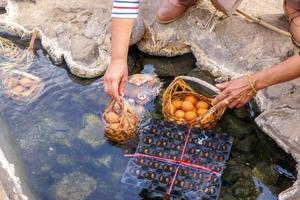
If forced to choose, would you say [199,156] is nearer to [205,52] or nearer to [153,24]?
[205,52]

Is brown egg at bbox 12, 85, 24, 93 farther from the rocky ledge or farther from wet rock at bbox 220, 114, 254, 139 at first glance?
wet rock at bbox 220, 114, 254, 139

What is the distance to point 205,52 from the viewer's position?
416cm

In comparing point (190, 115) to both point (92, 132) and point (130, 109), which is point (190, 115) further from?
point (92, 132)

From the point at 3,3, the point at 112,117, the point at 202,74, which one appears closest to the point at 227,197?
the point at 112,117

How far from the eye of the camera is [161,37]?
426cm

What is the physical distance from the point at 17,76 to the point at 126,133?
1.20 meters

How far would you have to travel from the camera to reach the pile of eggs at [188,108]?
352cm

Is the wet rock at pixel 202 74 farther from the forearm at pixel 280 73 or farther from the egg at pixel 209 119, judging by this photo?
the forearm at pixel 280 73

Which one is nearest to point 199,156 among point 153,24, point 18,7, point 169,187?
point 169,187

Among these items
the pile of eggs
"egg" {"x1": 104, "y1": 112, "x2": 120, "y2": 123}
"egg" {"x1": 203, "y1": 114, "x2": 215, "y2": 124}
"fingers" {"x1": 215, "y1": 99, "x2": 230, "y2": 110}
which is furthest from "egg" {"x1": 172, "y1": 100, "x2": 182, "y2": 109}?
"egg" {"x1": 104, "y1": 112, "x2": 120, "y2": 123}

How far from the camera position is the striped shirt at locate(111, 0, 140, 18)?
115 inches

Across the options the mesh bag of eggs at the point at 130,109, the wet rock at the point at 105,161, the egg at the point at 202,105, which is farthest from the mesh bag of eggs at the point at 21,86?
the egg at the point at 202,105

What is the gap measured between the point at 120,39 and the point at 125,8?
0.66ft

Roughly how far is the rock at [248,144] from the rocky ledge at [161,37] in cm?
28
